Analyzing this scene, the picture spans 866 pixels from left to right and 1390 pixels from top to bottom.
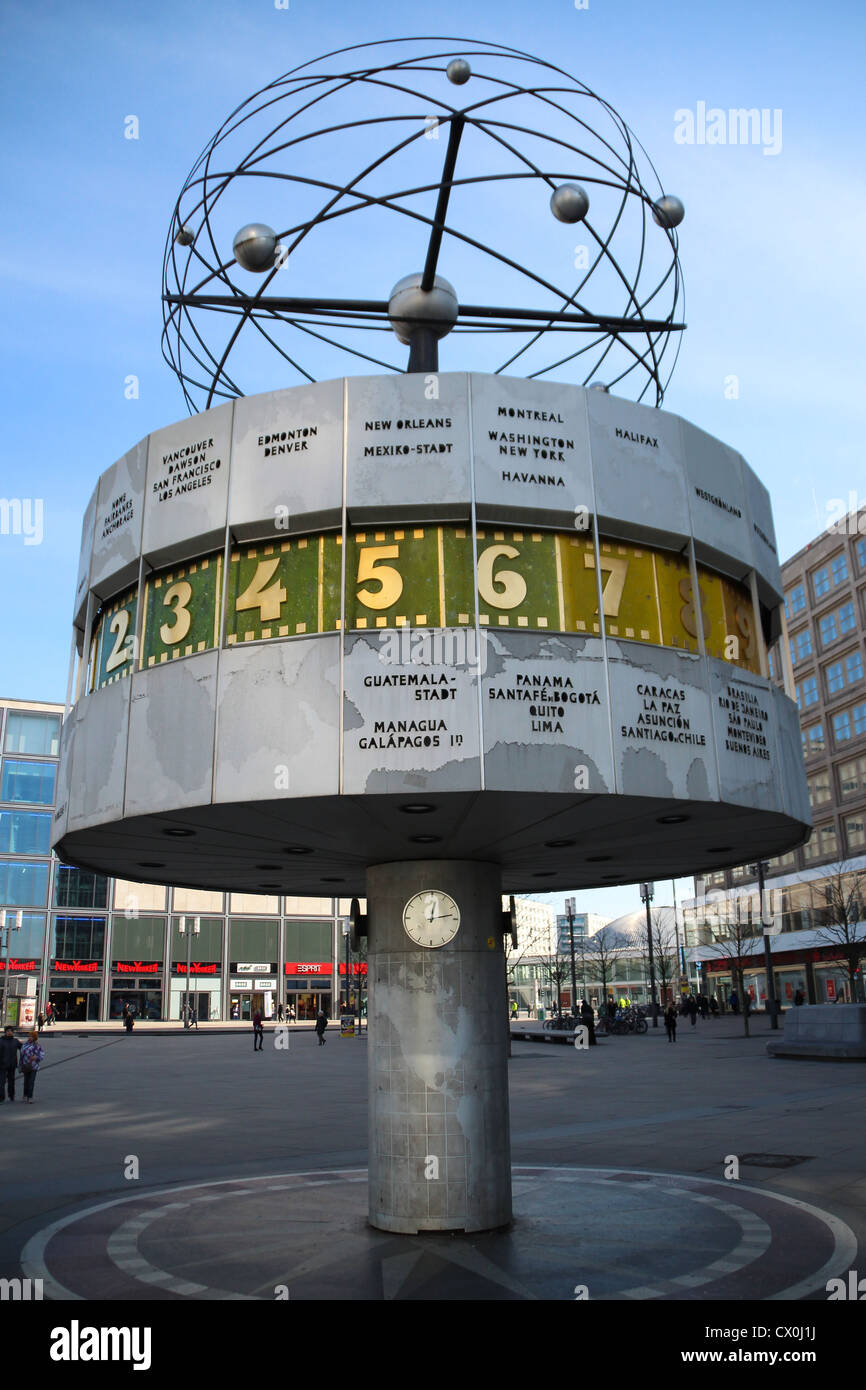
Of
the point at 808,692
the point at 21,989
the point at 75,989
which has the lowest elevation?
the point at 75,989

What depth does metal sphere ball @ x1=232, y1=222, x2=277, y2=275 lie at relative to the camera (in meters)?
11.1

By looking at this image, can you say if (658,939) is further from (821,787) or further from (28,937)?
(28,937)

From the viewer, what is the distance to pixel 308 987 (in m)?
90.1

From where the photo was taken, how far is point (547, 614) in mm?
10609

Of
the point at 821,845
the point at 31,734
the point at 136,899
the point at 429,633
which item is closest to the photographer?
the point at 429,633

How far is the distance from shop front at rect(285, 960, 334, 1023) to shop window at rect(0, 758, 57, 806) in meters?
25.4

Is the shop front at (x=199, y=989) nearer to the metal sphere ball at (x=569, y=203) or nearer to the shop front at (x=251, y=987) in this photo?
the shop front at (x=251, y=987)

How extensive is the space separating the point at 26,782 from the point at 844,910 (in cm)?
6096

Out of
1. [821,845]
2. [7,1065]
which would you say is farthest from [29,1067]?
[821,845]

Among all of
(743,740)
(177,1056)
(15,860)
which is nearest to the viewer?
(743,740)
